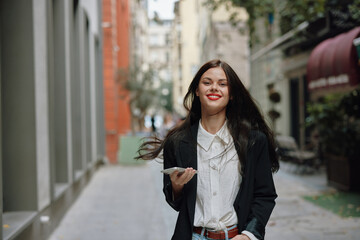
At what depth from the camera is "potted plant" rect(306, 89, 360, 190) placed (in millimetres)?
9617

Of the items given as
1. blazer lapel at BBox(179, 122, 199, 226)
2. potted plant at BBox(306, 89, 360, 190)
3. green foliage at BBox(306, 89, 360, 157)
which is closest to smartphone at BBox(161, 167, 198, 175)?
blazer lapel at BBox(179, 122, 199, 226)

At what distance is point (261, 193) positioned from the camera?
2553 millimetres

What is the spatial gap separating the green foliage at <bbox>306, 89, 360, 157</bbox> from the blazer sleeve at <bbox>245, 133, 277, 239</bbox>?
7336mm

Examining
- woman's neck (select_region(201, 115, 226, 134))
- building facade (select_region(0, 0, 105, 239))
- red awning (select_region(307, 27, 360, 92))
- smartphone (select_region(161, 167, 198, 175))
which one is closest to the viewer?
smartphone (select_region(161, 167, 198, 175))

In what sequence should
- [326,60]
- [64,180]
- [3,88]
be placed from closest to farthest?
[3,88], [64,180], [326,60]

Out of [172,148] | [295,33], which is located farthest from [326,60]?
[172,148]

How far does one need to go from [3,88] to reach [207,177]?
4083mm

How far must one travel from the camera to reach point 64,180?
841 centimetres

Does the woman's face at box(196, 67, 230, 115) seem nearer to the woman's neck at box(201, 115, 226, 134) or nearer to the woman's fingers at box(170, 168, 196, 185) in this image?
the woman's neck at box(201, 115, 226, 134)

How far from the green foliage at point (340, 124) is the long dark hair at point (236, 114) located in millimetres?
7108

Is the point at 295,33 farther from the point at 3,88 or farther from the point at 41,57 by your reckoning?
the point at 3,88

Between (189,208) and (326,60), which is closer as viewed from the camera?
(189,208)

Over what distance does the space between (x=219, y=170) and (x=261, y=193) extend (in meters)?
0.26

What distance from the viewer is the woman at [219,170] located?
2.50m
